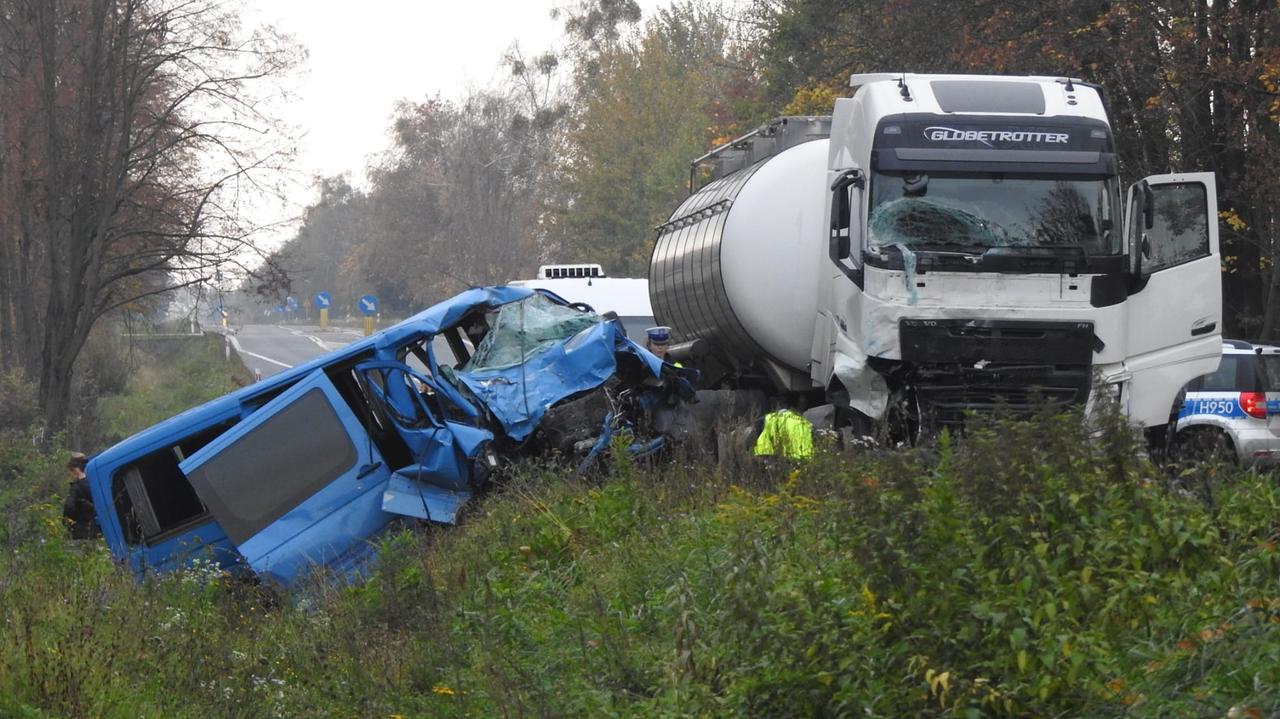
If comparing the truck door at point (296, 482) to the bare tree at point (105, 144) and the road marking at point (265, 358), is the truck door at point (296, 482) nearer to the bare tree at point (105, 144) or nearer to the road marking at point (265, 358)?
the bare tree at point (105, 144)

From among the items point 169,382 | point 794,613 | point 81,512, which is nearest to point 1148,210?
point 794,613

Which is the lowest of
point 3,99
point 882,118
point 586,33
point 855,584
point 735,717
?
point 735,717

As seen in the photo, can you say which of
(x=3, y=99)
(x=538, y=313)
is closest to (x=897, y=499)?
(x=538, y=313)

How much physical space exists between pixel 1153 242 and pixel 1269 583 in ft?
23.9

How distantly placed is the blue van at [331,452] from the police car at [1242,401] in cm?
799

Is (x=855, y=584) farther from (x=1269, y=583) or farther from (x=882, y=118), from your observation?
(x=882, y=118)

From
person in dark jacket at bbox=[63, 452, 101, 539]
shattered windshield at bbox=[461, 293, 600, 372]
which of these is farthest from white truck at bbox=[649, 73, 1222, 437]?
person in dark jacket at bbox=[63, 452, 101, 539]

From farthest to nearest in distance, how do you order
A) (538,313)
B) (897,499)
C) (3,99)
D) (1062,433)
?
(3,99), (538,313), (1062,433), (897,499)

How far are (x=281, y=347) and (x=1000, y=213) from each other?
200 feet

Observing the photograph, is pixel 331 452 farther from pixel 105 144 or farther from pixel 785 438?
pixel 105 144

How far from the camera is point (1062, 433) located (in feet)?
20.5

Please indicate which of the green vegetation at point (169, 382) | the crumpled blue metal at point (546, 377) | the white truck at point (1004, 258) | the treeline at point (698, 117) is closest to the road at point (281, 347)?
the green vegetation at point (169, 382)

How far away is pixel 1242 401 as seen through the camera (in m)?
17.2

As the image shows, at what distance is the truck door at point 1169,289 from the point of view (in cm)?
1205
